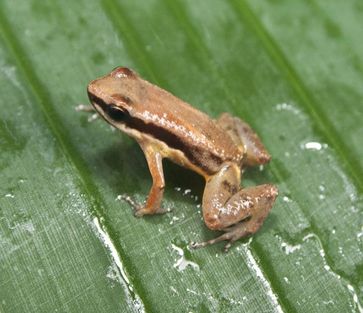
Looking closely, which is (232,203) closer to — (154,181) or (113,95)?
(154,181)

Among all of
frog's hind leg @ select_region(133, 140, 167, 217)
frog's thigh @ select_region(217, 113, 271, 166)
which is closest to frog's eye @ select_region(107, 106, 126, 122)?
frog's hind leg @ select_region(133, 140, 167, 217)

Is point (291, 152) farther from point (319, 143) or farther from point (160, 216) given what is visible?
point (160, 216)

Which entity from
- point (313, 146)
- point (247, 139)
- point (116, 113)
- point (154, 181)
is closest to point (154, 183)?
point (154, 181)

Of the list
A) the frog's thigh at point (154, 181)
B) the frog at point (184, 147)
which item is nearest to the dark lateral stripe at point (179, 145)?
the frog at point (184, 147)

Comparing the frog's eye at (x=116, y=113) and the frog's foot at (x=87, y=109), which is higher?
the frog's eye at (x=116, y=113)

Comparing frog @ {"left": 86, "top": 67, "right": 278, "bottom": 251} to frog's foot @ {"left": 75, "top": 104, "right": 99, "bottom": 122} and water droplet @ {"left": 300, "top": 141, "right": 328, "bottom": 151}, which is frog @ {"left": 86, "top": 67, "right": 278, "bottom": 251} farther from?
water droplet @ {"left": 300, "top": 141, "right": 328, "bottom": 151}

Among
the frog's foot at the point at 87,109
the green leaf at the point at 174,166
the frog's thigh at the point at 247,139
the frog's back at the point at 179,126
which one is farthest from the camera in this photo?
the frog's foot at the point at 87,109

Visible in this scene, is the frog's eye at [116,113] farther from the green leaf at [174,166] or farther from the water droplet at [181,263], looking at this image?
the water droplet at [181,263]
